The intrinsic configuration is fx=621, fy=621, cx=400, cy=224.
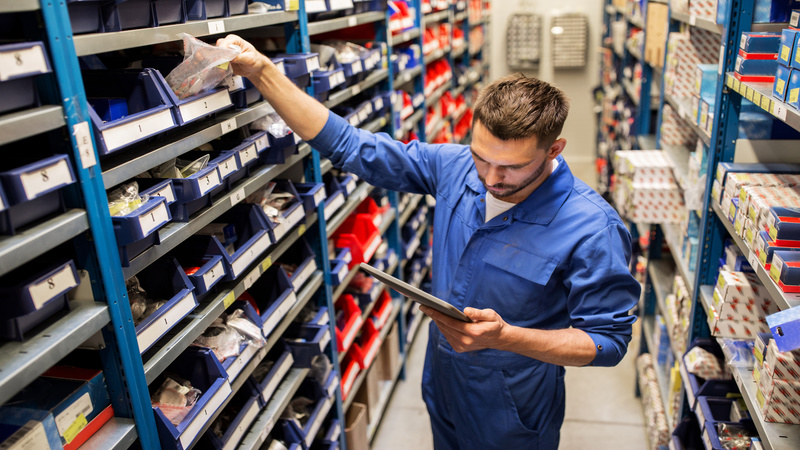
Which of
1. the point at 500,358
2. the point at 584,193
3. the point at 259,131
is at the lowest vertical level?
the point at 500,358

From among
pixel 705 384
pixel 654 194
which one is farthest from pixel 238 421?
pixel 654 194

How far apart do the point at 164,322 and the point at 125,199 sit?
1.03 ft

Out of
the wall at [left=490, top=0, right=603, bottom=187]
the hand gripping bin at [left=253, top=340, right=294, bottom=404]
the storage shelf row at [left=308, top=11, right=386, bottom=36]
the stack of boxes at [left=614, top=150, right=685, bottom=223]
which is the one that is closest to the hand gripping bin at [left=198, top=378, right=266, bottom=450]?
the hand gripping bin at [left=253, top=340, right=294, bottom=404]

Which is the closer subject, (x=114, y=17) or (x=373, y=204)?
(x=114, y=17)

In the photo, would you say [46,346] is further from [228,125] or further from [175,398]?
[228,125]

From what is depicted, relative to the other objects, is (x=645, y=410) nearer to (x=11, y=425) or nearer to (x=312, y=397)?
(x=312, y=397)

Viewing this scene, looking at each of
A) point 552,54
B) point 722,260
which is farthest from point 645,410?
point 552,54

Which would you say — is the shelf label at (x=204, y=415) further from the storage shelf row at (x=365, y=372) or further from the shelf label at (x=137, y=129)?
the storage shelf row at (x=365, y=372)

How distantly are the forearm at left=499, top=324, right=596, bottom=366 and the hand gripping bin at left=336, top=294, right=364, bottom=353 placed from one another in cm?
127

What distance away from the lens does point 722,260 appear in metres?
2.40

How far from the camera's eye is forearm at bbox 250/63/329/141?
192 cm

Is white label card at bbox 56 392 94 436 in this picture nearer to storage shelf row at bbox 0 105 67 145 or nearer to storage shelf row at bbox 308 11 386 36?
storage shelf row at bbox 0 105 67 145

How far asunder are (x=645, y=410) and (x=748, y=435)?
1.53 metres

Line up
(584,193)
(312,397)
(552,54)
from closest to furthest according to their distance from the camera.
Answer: (584,193) < (312,397) < (552,54)
